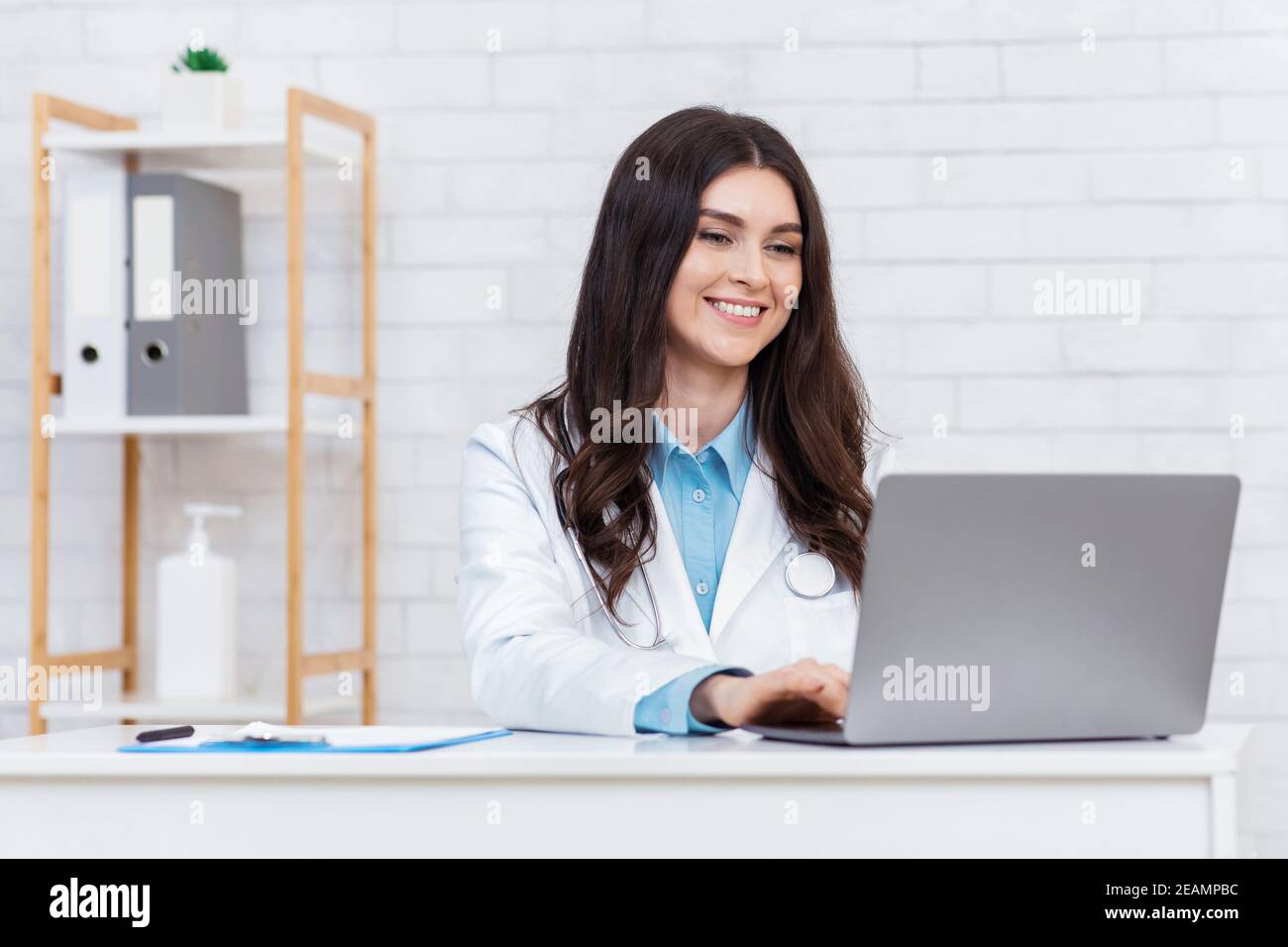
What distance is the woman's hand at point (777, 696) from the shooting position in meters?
1.18

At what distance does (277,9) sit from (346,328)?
628 mm

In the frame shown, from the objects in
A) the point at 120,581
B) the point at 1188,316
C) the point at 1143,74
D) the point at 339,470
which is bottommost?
the point at 120,581

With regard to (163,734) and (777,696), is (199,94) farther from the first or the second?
(777,696)

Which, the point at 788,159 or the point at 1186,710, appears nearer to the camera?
the point at 1186,710

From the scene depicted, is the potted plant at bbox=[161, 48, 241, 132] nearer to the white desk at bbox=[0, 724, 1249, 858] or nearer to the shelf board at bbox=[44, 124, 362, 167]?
the shelf board at bbox=[44, 124, 362, 167]

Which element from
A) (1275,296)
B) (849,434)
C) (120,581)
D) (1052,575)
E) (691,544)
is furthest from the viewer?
(120,581)

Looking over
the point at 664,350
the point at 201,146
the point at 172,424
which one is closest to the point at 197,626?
the point at 172,424

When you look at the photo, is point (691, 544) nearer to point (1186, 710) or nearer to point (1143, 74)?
point (1186, 710)

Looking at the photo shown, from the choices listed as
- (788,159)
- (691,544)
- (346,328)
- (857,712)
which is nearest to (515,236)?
(346,328)

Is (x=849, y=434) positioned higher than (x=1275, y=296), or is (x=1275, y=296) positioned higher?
(x=1275, y=296)

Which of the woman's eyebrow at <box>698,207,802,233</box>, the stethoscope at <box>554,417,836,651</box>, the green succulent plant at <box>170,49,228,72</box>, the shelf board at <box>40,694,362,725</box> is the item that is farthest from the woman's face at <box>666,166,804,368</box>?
the green succulent plant at <box>170,49,228,72</box>

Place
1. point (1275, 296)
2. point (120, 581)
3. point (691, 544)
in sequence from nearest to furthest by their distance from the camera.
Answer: point (691, 544) < point (1275, 296) < point (120, 581)

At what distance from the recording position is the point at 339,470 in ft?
9.54

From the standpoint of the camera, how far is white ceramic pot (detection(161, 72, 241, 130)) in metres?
2.72
